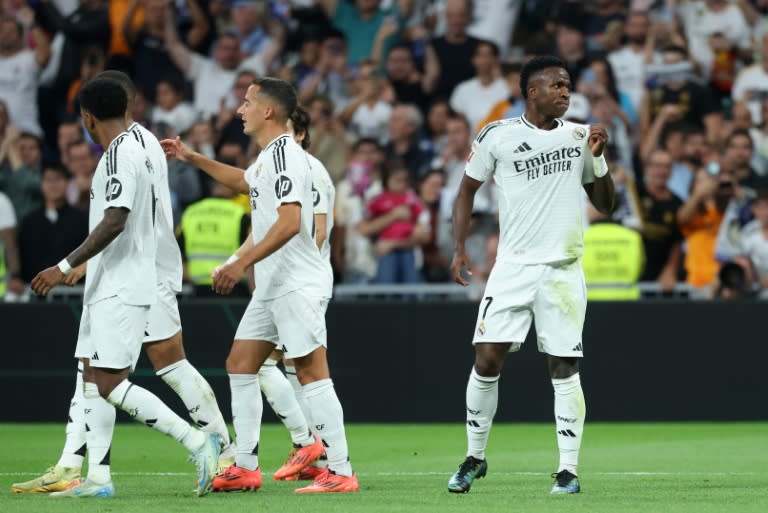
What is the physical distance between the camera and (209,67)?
1814 centimetres

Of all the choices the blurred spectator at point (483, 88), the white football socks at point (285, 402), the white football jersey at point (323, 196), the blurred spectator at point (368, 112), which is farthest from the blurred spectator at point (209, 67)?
the white football socks at point (285, 402)

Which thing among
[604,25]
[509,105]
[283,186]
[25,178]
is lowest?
[25,178]

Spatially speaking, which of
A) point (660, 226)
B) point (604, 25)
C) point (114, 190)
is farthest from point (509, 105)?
point (114, 190)

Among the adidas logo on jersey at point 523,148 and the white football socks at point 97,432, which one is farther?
the adidas logo on jersey at point 523,148

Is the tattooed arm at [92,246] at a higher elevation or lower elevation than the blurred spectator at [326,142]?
lower

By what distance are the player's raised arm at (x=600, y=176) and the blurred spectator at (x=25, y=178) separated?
876 centimetres

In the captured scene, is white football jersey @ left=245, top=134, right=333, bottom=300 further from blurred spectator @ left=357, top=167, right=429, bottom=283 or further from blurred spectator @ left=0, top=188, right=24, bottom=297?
blurred spectator @ left=0, top=188, right=24, bottom=297

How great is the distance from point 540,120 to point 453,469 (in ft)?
9.53

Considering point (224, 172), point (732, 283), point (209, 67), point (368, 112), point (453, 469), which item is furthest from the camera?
point (209, 67)

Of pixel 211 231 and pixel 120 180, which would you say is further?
pixel 211 231

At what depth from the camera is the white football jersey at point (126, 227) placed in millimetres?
8094

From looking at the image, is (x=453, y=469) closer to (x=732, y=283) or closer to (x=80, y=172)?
(x=732, y=283)

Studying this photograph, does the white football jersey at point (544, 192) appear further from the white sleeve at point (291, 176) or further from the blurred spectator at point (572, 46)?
the blurred spectator at point (572, 46)

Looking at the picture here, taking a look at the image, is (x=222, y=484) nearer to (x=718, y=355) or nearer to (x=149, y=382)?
(x=149, y=382)
